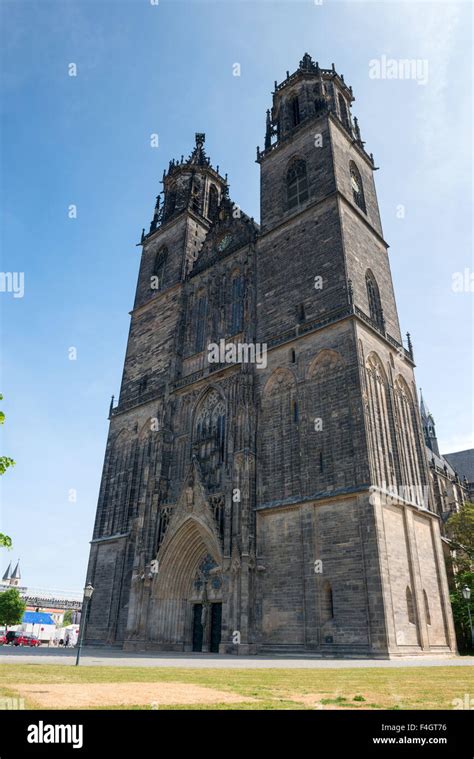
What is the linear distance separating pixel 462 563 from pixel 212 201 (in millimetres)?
30391

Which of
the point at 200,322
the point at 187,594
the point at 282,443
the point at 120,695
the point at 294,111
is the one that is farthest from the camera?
the point at 294,111

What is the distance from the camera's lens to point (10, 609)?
59000 millimetres

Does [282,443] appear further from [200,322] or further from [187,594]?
[200,322]

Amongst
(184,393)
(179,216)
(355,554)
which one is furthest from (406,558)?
(179,216)

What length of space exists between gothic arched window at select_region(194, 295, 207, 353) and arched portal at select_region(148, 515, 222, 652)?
10832 mm

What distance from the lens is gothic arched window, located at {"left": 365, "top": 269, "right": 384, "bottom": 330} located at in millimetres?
25209

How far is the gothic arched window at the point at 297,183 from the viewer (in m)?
28.8

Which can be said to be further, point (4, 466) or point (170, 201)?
point (170, 201)

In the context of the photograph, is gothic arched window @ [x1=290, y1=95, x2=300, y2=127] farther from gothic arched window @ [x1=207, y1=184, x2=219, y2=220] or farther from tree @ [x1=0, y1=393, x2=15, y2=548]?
tree @ [x1=0, y1=393, x2=15, y2=548]

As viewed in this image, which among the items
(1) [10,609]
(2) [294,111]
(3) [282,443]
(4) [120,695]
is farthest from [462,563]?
(1) [10,609]

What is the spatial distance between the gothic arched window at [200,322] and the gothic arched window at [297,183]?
758cm

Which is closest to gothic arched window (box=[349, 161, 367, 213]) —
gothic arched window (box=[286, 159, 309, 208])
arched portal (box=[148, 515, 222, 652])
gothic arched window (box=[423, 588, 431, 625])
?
gothic arched window (box=[286, 159, 309, 208])

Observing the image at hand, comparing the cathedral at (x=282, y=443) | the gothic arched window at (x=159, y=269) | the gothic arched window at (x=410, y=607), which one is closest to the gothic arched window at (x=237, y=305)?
the cathedral at (x=282, y=443)
